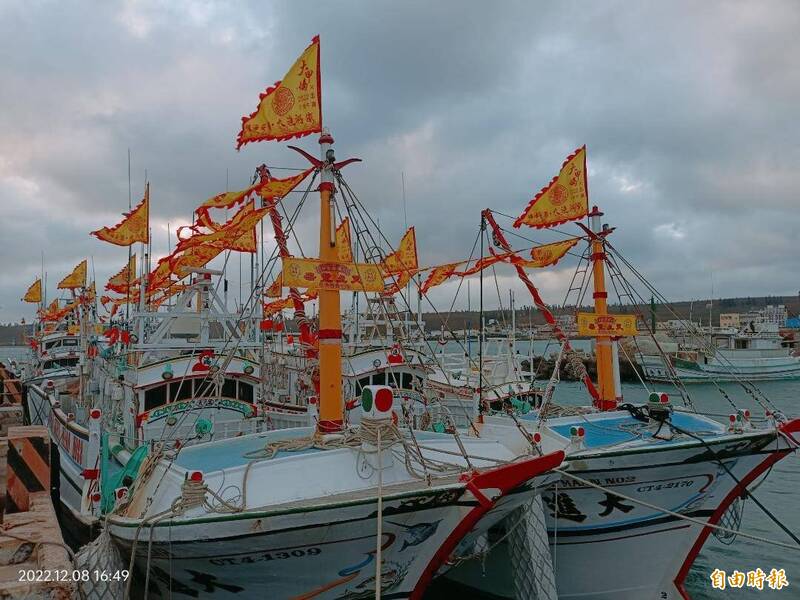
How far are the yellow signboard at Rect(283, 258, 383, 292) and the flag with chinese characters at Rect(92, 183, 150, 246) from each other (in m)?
10.0

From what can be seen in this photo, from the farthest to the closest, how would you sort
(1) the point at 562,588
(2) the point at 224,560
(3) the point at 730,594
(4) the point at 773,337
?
(4) the point at 773,337 → (3) the point at 730,594 → (1) the point at 562,588 → (2) the point at 224,560

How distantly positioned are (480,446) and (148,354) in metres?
11.3

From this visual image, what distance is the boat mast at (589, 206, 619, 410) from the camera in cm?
1354

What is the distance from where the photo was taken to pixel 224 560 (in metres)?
6.38

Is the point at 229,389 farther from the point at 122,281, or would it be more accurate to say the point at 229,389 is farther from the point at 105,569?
the point at 122,281

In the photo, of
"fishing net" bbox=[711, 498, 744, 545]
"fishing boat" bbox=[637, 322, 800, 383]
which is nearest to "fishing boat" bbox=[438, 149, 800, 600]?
"fishing net" bbox=[711, 498, 744, 545]

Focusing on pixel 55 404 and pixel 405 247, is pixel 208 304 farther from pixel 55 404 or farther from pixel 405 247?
pixel 405 247

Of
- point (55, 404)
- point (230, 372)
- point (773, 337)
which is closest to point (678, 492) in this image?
point (230, 372)

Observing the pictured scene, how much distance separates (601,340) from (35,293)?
43.9 meters

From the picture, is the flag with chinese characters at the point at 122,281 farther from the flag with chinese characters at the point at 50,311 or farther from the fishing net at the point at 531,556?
the fishing net at the point at 531,556

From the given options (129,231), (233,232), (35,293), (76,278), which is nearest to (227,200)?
(233,232)

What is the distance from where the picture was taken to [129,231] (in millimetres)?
16875

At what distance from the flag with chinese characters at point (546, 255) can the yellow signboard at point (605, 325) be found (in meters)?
2.14
